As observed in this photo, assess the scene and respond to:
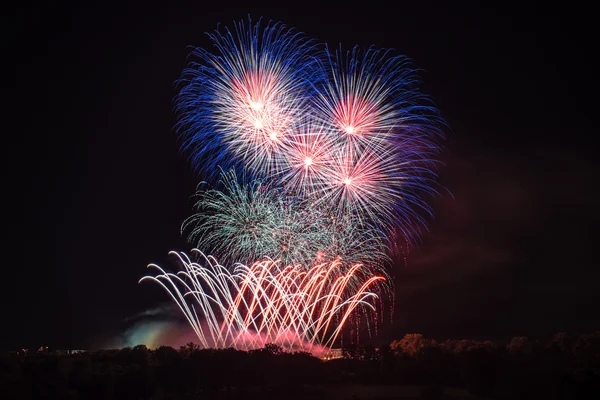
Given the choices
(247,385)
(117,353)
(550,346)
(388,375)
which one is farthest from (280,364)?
(550,346)

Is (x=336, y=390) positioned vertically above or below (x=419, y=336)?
below

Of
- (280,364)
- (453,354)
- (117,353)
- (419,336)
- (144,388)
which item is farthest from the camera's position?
(419,336)

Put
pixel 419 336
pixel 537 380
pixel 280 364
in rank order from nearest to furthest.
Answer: pixel 537 380
pixel 280 364
pixel 419 336

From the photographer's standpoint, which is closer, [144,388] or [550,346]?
[144,388]

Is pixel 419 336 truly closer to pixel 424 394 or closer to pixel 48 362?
pixel 424 394

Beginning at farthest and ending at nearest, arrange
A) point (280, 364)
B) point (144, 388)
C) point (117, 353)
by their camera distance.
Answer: point (117, 353) → point (280, 364) → point (144, 388)

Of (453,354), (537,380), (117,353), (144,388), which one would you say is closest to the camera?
(144,388)

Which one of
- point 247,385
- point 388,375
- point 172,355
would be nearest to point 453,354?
point 388,375

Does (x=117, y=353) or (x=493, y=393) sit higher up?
(x=117, y=353)

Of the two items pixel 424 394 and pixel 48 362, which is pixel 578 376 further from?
pixel 48 362
